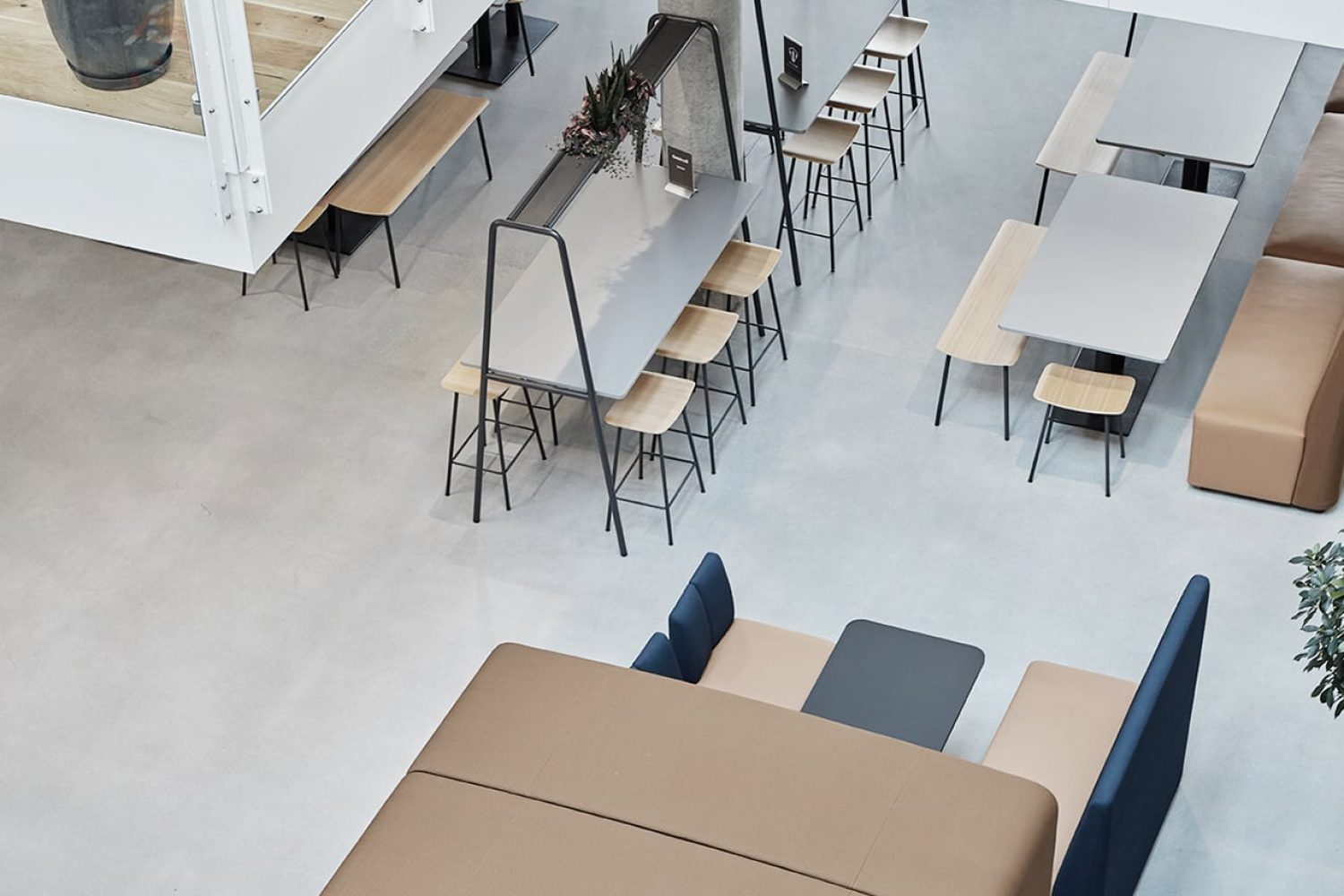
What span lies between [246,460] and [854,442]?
2.86 m

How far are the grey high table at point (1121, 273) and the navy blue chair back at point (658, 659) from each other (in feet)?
8.32

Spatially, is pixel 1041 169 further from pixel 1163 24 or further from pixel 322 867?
pixel 322 867

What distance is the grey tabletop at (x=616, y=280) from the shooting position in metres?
7.98

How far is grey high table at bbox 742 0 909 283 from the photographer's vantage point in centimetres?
927

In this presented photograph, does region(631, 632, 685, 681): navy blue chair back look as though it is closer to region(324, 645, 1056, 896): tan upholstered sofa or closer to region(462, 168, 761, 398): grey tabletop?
region(324, 645, 1056, 896): tan upholstered sofa

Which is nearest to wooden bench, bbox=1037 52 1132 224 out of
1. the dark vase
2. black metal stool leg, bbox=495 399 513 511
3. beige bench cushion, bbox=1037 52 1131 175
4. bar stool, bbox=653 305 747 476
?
beige bench cushion, bbox=1037 52 1131 175

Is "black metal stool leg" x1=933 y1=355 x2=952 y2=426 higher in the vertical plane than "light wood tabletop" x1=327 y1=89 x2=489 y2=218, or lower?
lower

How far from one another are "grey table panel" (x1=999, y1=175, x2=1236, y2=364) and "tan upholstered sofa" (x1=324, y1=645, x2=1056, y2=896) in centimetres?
311

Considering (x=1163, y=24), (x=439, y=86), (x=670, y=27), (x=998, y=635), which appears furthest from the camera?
(x=439, y=86)

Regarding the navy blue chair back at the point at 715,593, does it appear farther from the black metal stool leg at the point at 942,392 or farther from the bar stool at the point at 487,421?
the black metal stool leg at the point at 942,392

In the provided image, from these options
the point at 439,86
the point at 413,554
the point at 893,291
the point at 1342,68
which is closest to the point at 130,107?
the point at 413,554

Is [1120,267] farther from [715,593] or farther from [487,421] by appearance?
[487,421]

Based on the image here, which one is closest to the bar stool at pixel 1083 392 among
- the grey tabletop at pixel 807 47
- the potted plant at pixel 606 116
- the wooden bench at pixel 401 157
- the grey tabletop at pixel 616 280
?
the grey tabletop at pixel 616 280

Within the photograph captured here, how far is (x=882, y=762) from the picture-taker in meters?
5.57
